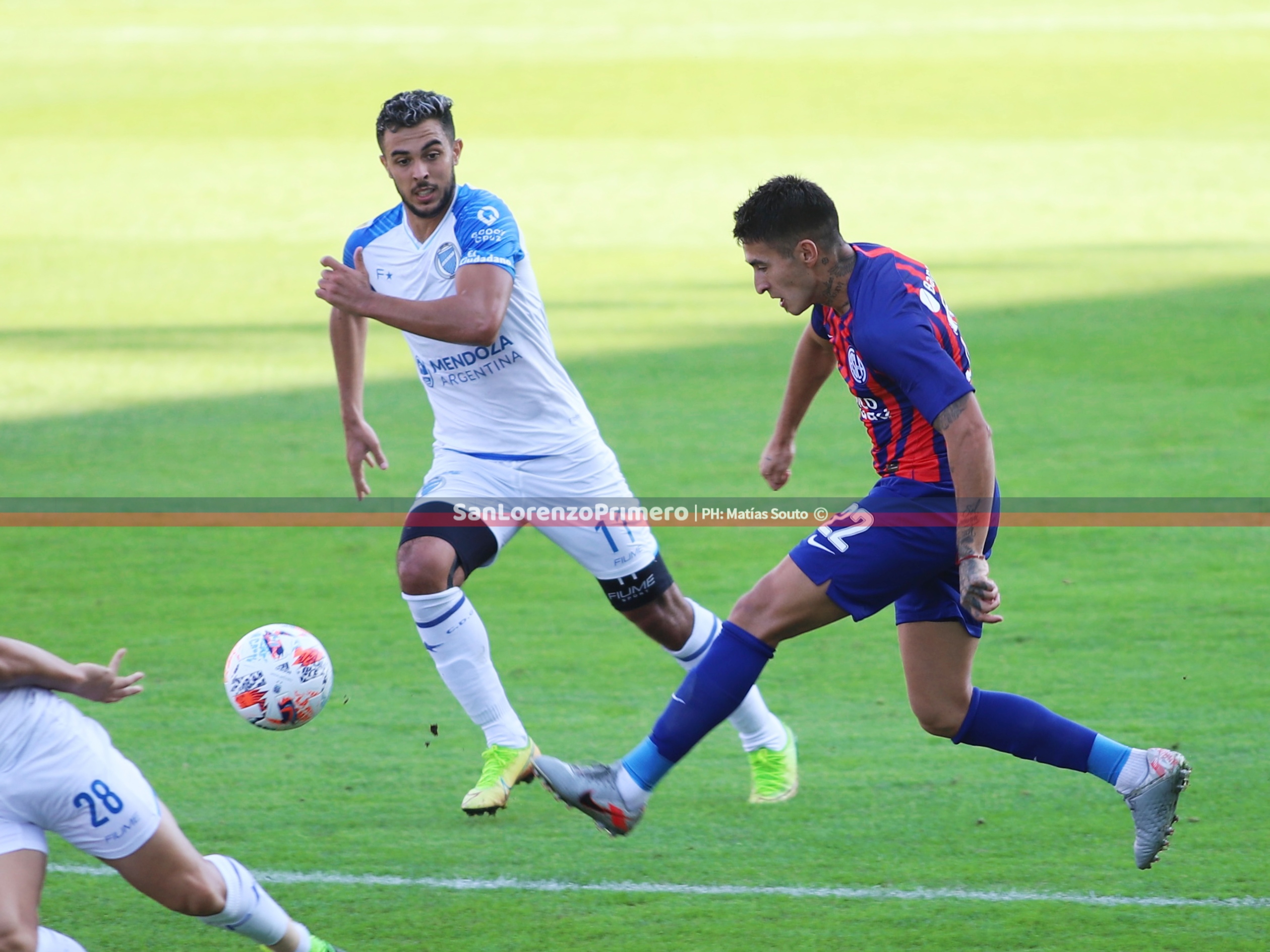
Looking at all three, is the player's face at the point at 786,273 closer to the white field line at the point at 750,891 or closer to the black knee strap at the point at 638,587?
the black knee strap at the point at 638,587

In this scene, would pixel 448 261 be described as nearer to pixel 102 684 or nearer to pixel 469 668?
pixel 469 668

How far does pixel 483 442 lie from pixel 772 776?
5.36 feet

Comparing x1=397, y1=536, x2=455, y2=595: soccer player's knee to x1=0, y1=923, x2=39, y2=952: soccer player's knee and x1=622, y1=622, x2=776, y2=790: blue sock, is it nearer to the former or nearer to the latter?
x1=622, y1=622, x2=776, y2=790: blue sock

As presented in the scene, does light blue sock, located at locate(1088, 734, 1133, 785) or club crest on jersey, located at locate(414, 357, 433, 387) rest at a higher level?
club crest on jersey, located at locate(414, 357, 433, 387)

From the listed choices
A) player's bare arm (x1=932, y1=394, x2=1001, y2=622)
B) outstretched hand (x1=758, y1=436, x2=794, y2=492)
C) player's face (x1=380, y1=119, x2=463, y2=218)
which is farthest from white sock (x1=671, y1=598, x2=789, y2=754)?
player's face (x1=380, y1=119, x2=463, y2=218)

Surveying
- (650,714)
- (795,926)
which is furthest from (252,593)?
(795,926)

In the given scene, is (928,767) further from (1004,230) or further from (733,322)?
(1004,230)

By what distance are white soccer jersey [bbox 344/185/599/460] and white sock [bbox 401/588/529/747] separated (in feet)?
2.06

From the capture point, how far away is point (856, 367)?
5.08m

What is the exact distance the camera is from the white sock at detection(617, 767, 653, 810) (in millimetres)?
5117

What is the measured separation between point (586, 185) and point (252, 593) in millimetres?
20873

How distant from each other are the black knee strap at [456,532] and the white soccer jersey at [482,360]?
297mm

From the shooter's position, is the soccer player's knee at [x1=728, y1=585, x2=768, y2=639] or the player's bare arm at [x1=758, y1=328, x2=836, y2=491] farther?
the player's bare arm at [x1=758, y1=328, x2=836, y2=491]

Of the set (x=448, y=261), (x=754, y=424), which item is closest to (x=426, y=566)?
(x=448, y=261)
